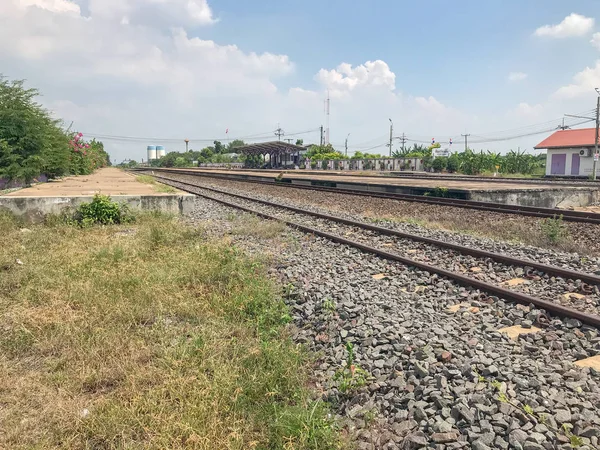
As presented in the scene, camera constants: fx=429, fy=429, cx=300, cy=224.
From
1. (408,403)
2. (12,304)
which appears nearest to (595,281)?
(408,403)

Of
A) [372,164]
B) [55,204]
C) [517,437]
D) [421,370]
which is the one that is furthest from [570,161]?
[517,437]

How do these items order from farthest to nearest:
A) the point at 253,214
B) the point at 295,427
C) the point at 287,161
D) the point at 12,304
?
the point at 287,161
the point at 253,214
the point at 12,304
the point at 295,427

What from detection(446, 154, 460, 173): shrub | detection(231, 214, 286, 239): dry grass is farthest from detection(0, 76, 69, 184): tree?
detection(446, 154, 460, 173): shrub

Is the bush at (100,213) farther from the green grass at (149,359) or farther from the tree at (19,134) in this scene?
the tree at (19,134)

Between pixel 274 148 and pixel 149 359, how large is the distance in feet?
217

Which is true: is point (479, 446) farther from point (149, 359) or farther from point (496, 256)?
point (496, 256)

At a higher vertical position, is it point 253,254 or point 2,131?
point 2,131

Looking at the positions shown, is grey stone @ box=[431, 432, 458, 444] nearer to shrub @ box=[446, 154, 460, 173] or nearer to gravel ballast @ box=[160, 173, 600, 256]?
gravel ballast @ box=[160, 173, 600, 256]

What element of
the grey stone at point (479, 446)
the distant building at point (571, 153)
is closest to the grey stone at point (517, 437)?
the grey stone at point (479, 446)

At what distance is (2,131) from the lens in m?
15.2

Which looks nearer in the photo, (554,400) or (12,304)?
(554,400)

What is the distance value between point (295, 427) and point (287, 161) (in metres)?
73.3

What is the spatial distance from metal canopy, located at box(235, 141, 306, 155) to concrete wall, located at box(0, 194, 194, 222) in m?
52.4

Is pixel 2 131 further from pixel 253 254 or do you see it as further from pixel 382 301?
pixel 382 301
